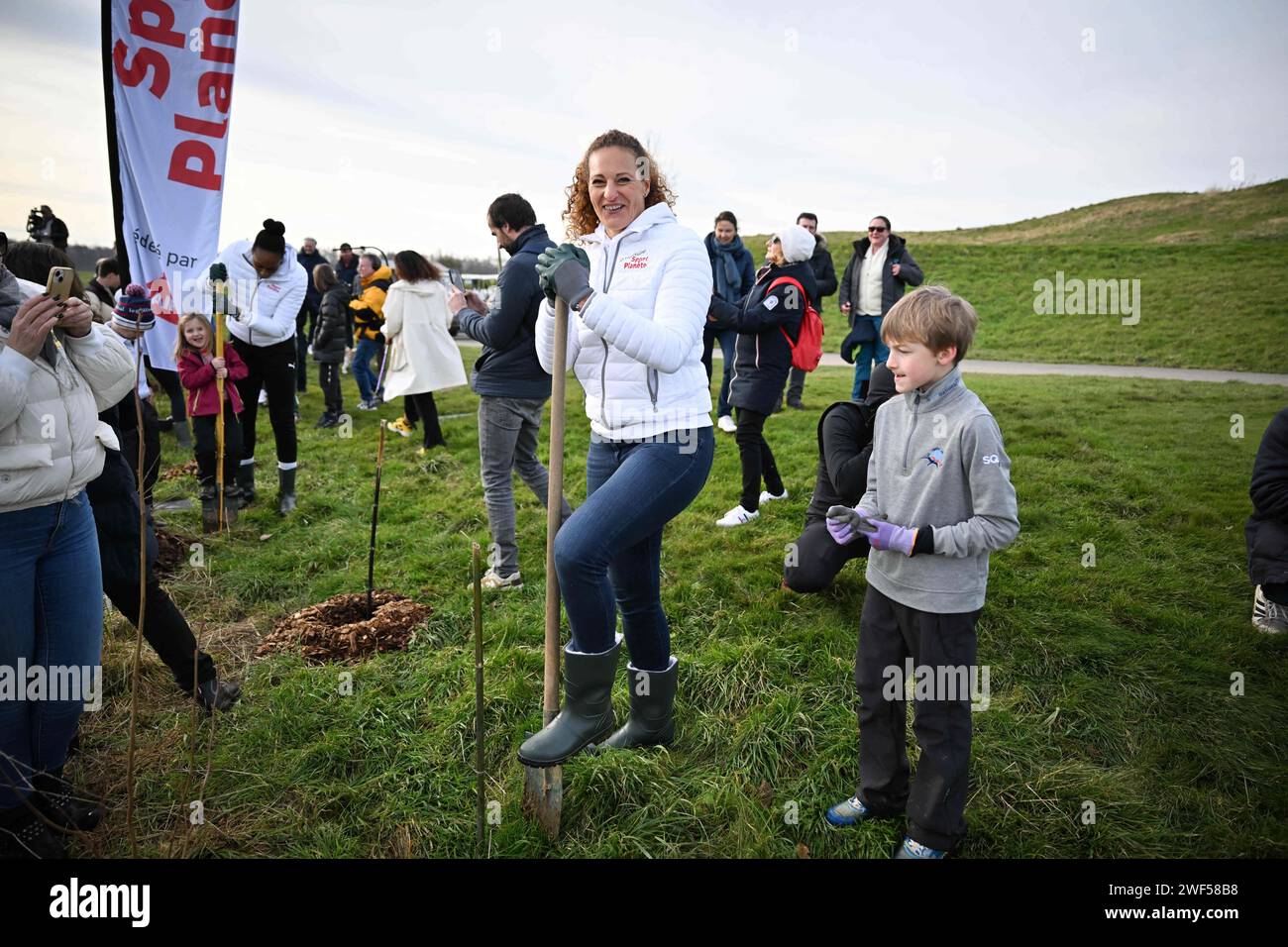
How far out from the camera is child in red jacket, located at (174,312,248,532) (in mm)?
5945

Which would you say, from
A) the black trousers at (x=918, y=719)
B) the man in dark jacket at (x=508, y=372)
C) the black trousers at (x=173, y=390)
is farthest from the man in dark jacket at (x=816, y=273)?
the black trousers at (x=173, y=390)

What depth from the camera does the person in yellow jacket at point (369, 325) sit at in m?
9.71

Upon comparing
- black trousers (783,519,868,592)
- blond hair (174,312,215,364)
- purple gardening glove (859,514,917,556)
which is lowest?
black trousers (783,519,868,592)

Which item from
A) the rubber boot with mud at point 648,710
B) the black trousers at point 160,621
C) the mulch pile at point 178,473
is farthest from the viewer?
the mulch pile at point 178,473

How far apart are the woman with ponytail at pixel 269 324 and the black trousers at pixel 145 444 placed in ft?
2.70

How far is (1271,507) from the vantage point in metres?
4.05

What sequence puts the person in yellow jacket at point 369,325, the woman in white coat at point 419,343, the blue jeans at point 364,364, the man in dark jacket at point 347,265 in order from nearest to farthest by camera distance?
the woman in white coat at point 419,343 < the person in yellow jacket at point 369,325 < the blue jeans at point 364,364 < the man in dark jacket at point 347,265

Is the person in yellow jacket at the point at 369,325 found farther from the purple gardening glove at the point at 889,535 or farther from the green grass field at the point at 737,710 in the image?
the purple gardening glove at the point at 889,535

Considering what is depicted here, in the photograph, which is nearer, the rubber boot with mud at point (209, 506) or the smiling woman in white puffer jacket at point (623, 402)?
the smiling woman in white puffer jacket at point (623, 402)

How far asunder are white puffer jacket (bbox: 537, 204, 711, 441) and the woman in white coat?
614cm

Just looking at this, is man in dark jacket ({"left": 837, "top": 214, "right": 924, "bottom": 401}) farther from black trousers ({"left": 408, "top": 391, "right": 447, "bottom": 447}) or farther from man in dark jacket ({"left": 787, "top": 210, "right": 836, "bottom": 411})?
black trousers ({"left": 408, "top": 391, "right": 447, "bottom": 447})

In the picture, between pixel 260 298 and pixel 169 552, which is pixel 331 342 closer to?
pixel 260 298

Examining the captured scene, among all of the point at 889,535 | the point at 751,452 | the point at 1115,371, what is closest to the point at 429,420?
the point at 751,452

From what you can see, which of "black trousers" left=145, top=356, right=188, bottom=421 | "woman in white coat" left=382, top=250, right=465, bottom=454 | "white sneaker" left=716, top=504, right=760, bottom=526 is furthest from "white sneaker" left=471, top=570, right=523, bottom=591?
"black trousers" left=145, top=356, right=188, bottom=421
